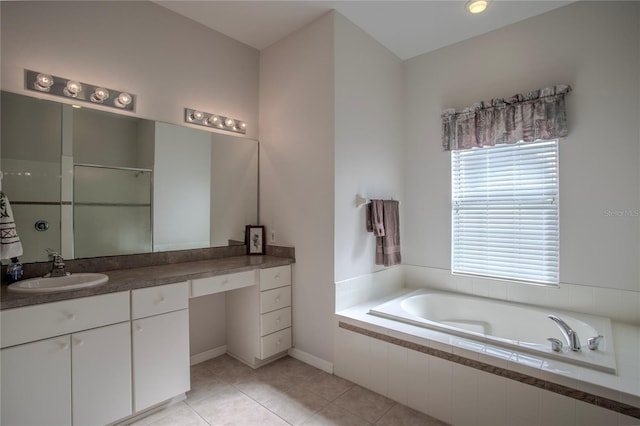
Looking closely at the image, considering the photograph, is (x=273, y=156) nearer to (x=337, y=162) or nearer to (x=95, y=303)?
(x=337, y=162)

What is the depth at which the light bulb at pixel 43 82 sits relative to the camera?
6.13ft

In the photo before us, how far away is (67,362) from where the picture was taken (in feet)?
5.16

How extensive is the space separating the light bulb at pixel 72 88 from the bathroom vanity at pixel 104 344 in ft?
3.84

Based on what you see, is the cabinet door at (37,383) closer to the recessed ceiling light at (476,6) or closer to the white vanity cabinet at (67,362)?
the white vanity cabinet at (67,362)

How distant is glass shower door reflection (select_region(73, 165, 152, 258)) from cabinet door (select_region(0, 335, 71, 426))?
2.19ft

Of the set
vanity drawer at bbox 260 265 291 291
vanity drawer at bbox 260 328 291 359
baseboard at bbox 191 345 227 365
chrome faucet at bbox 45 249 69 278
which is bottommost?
baseboard at bbox 191 345 227 365

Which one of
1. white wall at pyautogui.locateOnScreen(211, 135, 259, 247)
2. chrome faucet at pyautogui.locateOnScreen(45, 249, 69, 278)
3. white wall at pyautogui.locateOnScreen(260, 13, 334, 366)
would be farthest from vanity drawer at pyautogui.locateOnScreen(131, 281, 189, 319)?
white wall at pyautogui.locateOnScreen(260, 13, 334, 366)

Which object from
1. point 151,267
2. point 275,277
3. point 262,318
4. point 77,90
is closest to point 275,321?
point 262,318

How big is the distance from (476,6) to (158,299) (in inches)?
116

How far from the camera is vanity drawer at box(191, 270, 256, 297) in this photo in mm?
2104

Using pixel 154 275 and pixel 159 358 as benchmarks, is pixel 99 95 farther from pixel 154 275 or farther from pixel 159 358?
pixel 159 358

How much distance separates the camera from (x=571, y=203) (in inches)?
92.2

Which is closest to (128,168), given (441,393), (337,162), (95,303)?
(95,303)

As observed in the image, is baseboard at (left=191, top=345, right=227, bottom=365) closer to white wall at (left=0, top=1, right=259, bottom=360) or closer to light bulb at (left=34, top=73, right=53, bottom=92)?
white wall at (left=0, top=1, right=259, bottom=360)
